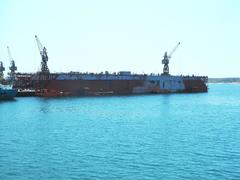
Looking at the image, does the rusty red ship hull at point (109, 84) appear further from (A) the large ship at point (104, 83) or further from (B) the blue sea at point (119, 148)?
(B) the blue sea at point (119, 148)

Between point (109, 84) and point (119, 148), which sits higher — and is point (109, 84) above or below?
above

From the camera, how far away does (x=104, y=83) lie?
141 metres

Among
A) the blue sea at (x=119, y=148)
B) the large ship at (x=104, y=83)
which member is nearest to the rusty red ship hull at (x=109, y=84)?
the large ship at (x=104, y=83)

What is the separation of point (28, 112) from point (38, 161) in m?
43.8

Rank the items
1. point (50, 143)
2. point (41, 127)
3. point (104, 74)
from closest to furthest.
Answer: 1. point (50, 143)
2. point (41, 127)
3. point (104, 74)

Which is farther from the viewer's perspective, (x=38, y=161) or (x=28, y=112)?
(x=28, y=112)

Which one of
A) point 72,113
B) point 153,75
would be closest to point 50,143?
point 72,113

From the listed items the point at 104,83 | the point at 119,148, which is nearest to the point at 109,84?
the point at 104,83

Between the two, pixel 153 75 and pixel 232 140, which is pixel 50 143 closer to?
pixel 232 140

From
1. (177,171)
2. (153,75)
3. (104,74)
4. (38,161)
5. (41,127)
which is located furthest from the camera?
(153,75)

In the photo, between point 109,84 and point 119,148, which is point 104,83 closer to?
point 109,84

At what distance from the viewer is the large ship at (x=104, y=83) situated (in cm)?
13162

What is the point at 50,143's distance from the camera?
44812 millimetres

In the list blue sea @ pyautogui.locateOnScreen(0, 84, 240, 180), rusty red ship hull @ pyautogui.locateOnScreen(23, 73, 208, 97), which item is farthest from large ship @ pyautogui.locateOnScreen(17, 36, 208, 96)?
blue sea @ pyautogui.locateOnScreen(0, 84, 240, 180)
